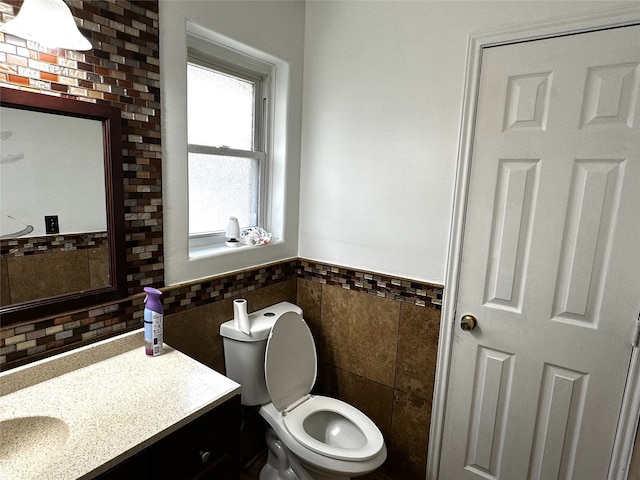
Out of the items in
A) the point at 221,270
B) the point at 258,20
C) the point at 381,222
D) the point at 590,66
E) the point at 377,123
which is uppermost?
the point at 258,20

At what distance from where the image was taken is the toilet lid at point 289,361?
1.55 meters

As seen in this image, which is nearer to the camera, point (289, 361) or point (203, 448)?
point (203, 448)

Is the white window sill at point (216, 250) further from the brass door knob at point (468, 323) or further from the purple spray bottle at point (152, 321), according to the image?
the brass door knob at point (468, 323)

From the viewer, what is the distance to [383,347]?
1.75m

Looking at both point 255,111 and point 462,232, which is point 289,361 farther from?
point 255,111

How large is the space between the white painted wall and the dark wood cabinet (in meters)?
0.97

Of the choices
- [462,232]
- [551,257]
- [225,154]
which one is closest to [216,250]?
[225,154]

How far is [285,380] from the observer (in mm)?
1618

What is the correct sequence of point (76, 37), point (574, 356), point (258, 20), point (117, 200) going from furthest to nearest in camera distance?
point (258, 20)
point (574, 356)
point (117, 200)
point (76, 37)

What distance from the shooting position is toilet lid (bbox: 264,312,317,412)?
1554 mm

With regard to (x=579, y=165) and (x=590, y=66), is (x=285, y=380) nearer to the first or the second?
(x=579, y=165)

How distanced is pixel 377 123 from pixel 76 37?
3.85ft

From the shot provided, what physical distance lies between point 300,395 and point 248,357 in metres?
0.34

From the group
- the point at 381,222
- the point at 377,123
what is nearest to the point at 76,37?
the point at 377,123
